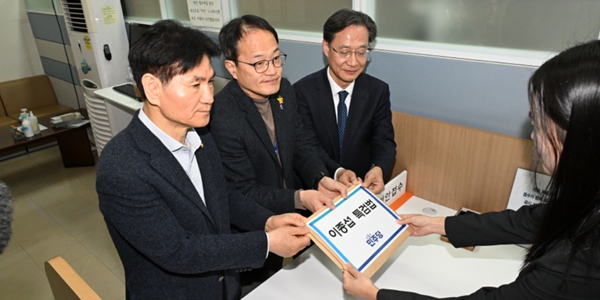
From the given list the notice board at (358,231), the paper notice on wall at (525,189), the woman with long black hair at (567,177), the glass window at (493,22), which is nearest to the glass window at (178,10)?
the glass window at (493,22)

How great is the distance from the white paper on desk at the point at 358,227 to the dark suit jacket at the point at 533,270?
0.18 meters

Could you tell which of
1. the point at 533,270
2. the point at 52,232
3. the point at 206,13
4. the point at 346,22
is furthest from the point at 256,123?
the point at 52,232

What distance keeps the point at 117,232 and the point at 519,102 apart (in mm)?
1783

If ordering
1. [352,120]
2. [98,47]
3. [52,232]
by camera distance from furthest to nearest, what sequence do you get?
[98,47]
[52,232]
[352,120]

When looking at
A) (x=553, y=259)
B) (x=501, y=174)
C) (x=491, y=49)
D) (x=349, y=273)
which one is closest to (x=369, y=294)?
(x=349, y=273)

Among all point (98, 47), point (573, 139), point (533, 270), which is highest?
point (98, 47)

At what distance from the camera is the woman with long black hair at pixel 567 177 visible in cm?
78

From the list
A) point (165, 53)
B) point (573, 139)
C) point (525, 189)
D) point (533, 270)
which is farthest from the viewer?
point (525, 189)

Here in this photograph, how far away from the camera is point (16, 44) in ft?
15.6

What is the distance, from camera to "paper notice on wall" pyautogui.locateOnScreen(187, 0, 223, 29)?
3070 millimetres

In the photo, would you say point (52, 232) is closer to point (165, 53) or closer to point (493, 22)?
point (165, 53)

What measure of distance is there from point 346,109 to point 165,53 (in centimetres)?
114

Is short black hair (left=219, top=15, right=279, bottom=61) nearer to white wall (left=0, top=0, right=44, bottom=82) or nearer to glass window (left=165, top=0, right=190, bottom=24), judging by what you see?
glass window (left=165, top=0, right=190, bottom=24)

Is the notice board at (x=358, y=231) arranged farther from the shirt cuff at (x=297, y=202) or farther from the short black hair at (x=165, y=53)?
the short black hair at (x=165, y=53)
